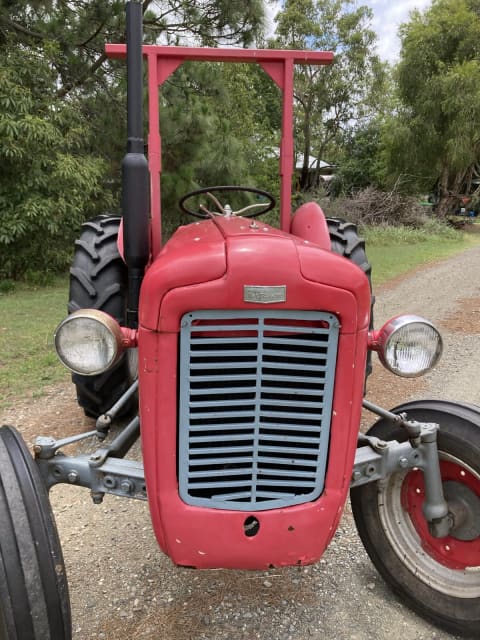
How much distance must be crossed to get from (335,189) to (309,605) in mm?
23604

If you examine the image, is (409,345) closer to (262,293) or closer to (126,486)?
(262,293)

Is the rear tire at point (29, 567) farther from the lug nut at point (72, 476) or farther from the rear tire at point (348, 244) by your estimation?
the rear tire at point (348, 244)

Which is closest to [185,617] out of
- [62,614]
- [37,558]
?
[62,614]

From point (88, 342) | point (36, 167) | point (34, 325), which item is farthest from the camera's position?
point (36, 167)

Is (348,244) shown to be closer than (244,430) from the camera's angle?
No

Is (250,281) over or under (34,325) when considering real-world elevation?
over

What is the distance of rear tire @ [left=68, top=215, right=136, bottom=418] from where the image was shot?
9.55 ft

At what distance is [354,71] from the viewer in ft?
76.7

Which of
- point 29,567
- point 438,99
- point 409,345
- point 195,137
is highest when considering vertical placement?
point 438,99

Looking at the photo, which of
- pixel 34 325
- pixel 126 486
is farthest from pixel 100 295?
pixel 34 325

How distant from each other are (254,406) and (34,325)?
4.77 metres

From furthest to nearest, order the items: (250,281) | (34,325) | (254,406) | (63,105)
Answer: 1. (63,105)
2. (34,325)
3. (254,406)
4. (250,281)

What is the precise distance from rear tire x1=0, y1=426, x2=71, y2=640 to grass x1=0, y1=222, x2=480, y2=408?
97.3 inches

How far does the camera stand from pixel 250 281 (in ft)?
4.74
